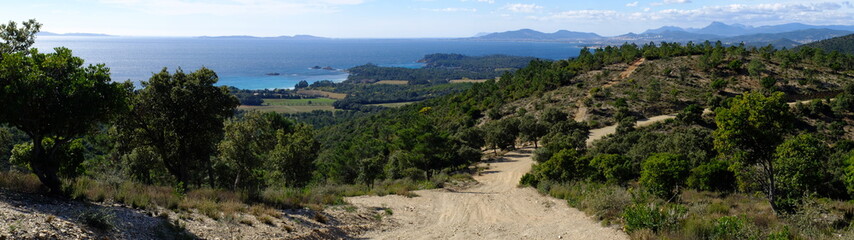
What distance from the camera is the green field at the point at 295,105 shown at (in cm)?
9644

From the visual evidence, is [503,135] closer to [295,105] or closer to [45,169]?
[45,169]

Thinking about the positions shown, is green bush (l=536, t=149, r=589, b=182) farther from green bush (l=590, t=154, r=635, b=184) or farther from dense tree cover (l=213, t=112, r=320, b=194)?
dense tree cover (l=213, t=112, r=320, b=194)

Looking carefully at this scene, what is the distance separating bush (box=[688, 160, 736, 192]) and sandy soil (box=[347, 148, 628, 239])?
626 cm

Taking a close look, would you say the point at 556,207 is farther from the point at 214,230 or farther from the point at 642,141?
the point at 642,141

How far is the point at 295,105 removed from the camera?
10450 centimetres

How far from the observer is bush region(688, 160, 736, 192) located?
17766mm

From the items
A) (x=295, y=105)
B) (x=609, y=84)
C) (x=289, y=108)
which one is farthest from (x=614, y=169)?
(x=295, y=105)

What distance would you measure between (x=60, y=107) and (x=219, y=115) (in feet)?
16.5

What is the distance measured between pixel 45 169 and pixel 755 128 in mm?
15864

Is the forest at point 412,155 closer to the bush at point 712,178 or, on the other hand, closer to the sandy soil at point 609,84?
the bush at point 712,178

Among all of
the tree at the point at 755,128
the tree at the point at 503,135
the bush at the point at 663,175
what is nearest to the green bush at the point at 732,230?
the tree at the point at 755,128

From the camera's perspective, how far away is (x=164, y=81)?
12.9 m

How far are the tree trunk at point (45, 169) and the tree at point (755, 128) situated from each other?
15.1 metres

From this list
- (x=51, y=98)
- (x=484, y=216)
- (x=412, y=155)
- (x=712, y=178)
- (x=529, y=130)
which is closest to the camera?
(x=51, y=98)
